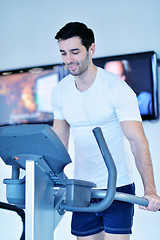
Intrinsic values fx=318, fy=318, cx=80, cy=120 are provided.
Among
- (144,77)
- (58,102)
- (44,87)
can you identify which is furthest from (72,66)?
(44,87)

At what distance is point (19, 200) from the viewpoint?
1.12 meters

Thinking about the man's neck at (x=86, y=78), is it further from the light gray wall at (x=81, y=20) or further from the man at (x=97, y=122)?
the light gray wall at (x=81, y=20)

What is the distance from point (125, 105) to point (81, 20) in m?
1.59

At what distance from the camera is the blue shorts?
1.58 m

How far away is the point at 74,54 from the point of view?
165 cm

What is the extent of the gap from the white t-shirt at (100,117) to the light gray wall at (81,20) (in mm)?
1035

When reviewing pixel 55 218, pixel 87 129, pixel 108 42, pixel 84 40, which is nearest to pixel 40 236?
pixel 55 218

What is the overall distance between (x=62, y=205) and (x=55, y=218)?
83 mm

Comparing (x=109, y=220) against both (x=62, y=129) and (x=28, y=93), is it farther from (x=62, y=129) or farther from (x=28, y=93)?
(x=28, y=93)

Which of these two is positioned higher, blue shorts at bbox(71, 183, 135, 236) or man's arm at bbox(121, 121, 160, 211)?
man's arm at bbox(121, 121, 160, 211)

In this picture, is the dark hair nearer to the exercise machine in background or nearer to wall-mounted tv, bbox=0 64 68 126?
the exercise machine in background

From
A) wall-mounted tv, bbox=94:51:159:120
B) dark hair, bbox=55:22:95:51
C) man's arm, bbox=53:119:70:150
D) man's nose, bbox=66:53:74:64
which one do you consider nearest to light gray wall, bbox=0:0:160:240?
wall-mounted tv, bbox=94:51:159:120

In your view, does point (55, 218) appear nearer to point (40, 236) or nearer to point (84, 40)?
point (40, 236)

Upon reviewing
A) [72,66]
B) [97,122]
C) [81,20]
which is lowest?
[97,122]
